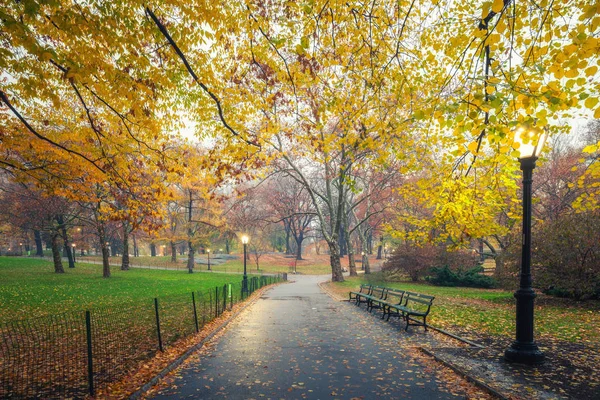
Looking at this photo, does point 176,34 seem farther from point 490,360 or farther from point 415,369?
point 490,360

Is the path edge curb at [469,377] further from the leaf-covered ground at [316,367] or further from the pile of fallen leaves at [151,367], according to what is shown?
the pile of fallen leaves at [151,367]

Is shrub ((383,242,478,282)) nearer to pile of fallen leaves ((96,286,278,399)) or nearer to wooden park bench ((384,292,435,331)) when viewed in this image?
wooden park bench ((384,292,435,331))

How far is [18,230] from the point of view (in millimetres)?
43719

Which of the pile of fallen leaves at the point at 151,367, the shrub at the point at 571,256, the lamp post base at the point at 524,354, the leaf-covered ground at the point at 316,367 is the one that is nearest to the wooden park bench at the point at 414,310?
the leaf-covered ground at the point at 316,367

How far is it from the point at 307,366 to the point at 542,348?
469 centimetres

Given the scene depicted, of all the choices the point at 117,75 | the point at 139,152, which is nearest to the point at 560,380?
the point at 117,75

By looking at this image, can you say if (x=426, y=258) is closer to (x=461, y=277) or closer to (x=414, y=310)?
(x=461, y=277)

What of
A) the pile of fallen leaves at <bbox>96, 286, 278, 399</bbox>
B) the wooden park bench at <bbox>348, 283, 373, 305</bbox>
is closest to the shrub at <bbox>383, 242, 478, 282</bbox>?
the wooden park bench at <bbox>348, 283, 373, 305</bbox>

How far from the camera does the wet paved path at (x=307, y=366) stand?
4.89 m

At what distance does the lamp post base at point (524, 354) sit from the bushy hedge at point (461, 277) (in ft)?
63.6

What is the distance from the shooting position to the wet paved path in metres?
4.89

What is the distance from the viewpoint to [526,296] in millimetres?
6059

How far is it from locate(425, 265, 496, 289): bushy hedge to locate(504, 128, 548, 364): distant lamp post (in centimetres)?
1929

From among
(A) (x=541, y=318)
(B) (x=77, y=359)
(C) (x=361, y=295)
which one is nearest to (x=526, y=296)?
(A) (x=541, y=318)
